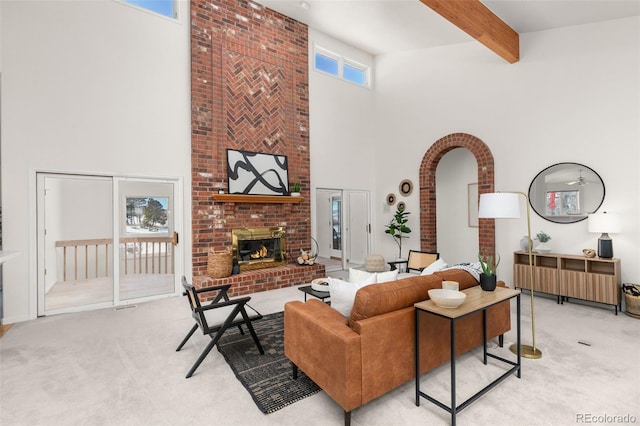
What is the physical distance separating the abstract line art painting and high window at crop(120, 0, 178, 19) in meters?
2.28

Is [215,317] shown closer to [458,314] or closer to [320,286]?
[320,286]

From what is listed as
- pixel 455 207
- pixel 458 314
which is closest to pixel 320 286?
pixel 458 314

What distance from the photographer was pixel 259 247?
5750 mm

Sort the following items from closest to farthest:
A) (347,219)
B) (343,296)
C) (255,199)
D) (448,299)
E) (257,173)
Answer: (448,299) → (343,296) → (255,199) → (257,173) → (347,219)

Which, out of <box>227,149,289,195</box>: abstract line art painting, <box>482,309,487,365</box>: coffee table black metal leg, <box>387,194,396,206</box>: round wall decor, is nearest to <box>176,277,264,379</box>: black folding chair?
<box>482,309,487,365</box>: coffee table black metal leg

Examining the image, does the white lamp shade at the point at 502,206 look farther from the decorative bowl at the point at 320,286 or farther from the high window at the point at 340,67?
the high window at the point at 340,67

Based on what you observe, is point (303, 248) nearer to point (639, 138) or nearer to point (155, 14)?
point (155, 14)

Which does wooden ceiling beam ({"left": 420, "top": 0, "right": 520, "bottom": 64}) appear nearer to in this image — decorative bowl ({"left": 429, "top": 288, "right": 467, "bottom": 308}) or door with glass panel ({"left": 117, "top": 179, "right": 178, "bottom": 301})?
decorative bowl ({"left": 429, "top": 288, "right": 467, "bottom": 308})

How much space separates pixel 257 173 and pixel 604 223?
5.13 metres

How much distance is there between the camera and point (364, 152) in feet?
24.0

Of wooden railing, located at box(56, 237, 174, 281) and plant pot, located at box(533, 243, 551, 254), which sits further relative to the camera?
plant pot, located at box(533, 243, 551, 254)

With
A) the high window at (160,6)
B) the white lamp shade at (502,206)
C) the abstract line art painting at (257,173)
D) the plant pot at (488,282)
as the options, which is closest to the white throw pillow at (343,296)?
the plant pot at (488,282)

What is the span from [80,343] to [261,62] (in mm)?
5005

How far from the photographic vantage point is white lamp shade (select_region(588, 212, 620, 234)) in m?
4.08
